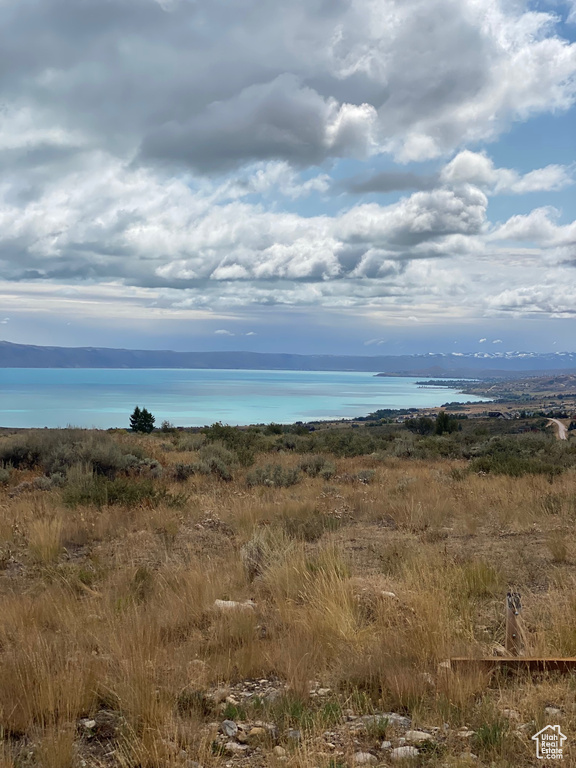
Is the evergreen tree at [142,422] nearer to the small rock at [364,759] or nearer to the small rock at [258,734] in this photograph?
the small rock at [258,734]

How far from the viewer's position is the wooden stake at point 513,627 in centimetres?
426

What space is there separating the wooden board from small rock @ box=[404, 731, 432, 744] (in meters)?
0.71

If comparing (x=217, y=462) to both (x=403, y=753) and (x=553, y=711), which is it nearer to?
(x=553, y=711)

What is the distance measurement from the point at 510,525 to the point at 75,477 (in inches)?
348

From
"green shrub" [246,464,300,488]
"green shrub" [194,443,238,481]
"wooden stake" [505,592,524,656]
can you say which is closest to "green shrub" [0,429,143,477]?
"green shrub" [194,443,238,481]

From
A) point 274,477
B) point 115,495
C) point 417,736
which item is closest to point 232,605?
point 417,736

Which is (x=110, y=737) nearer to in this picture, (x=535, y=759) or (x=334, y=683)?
(x=334, y=683)

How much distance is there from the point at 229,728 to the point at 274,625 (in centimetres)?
163

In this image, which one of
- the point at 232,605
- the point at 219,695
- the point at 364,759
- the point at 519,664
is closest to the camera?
the point at 364,759

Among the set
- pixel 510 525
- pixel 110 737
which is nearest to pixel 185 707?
pixel 110 737

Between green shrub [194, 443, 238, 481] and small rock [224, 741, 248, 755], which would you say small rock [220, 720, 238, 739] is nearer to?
small rock [224, 741, 248, 755]

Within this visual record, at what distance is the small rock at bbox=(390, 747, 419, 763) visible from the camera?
310 centimetres

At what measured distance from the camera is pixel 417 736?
3.32 meters

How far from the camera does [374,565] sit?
274 inches
